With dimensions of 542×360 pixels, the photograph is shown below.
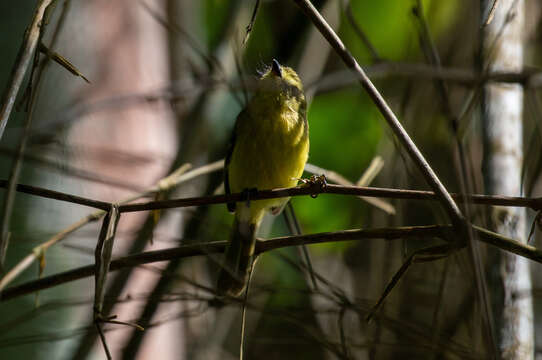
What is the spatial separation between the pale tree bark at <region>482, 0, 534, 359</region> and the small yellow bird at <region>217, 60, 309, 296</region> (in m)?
0.88

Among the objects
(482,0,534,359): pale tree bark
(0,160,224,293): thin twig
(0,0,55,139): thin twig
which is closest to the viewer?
(0,0,55,139): thin twig

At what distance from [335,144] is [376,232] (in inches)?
95.1

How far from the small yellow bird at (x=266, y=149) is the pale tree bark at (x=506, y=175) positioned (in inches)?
34.6

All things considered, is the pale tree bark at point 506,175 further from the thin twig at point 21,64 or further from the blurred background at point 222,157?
the thin twig at point 21,64

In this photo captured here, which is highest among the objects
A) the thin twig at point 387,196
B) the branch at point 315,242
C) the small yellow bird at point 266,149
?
the small yellow bird at point 266,149

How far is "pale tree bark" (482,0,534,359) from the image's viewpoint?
74.3 inches

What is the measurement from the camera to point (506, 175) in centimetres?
206

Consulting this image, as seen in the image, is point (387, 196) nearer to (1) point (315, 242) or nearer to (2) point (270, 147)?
(1) point (315, 242)

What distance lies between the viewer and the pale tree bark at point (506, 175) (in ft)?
6.19

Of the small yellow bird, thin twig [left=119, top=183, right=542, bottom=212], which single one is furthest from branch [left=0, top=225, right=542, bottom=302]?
the small yellow bird

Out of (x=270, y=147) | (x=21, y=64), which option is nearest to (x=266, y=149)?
(x=270, y=147)

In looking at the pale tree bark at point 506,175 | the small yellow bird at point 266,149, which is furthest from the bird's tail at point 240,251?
the pale tree bark at point 506,175

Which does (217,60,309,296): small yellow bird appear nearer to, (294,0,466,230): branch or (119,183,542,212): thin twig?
(119,183,542,212): thin twig

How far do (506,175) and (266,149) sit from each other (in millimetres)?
1089
